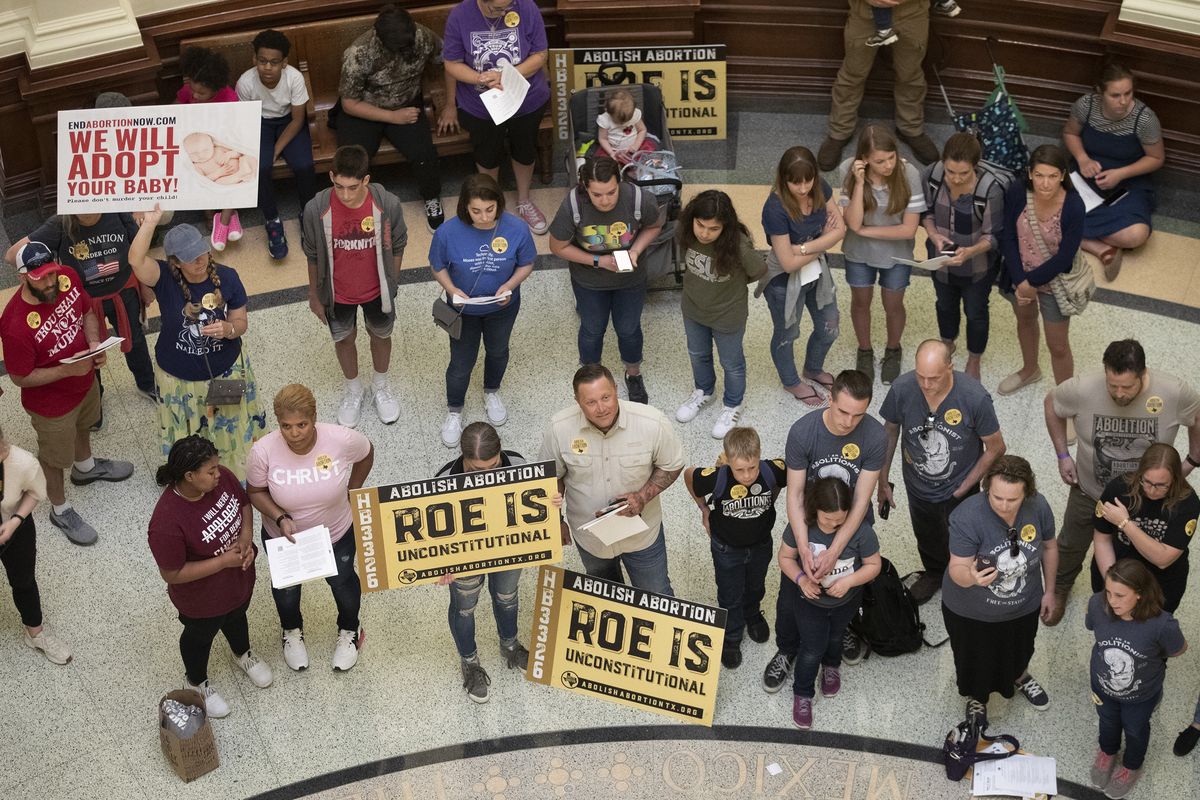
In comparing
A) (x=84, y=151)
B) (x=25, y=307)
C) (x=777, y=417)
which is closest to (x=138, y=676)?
(x=25, y=307)

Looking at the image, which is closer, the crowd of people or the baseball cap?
the crowd of people

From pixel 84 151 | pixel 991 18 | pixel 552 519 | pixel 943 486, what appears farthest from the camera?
pixel 991 18

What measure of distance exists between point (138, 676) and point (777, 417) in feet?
10.8

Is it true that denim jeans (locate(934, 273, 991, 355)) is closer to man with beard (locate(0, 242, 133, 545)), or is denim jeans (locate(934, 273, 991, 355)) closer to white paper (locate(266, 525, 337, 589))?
white paper (locate(266, 525, 337, 589))

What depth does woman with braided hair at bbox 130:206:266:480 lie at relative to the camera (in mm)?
6395

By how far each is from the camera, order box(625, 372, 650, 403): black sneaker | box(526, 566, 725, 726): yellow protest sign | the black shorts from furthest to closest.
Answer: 1. the black shorts
2. box(625, 372, 650, 403): black sneaker
3. box(526, 566, 725, 726): yellow protest sign

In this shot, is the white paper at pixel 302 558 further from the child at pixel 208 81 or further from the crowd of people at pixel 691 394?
the child at pixel 208 81

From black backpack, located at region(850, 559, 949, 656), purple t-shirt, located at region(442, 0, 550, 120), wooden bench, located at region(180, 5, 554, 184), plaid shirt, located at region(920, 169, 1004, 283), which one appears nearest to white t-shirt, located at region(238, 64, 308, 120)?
wooden bench, located at region(180, 5, 554, 184)

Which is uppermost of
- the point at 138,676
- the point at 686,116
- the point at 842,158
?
the point at 686,116

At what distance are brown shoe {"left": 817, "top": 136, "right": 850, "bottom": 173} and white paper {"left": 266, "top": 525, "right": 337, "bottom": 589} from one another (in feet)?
15.4

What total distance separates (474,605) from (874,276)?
282 cm

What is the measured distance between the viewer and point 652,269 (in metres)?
8.02

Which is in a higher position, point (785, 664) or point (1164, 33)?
point (1164, 33)

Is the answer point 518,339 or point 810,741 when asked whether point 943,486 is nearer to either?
point 810,741
